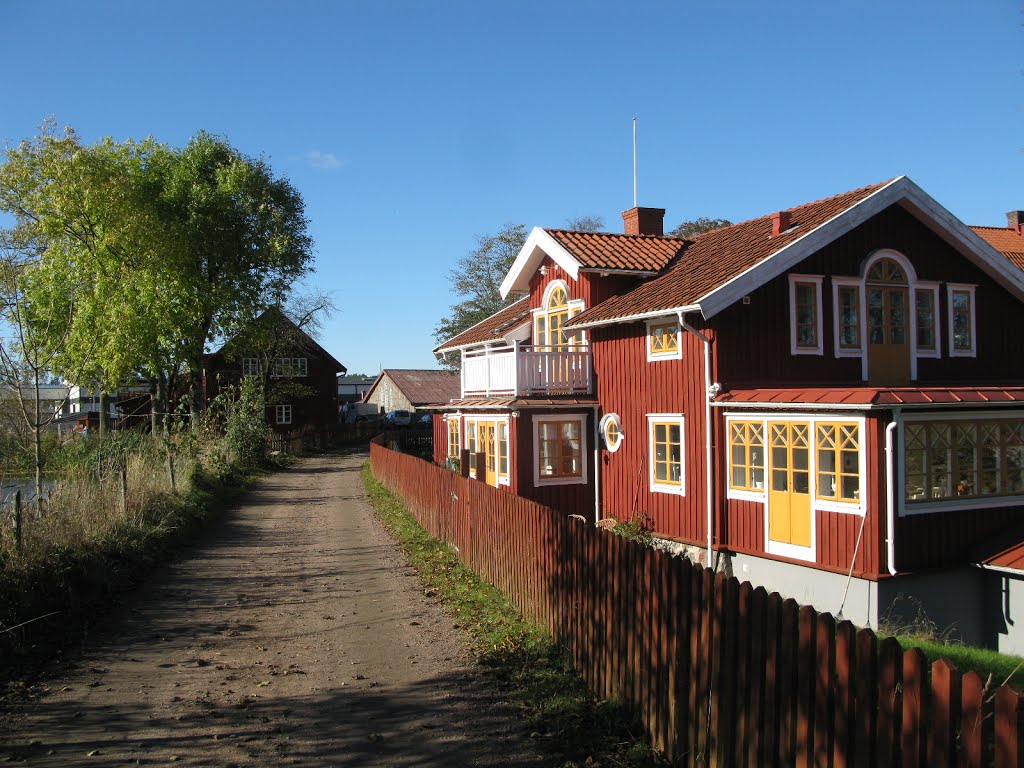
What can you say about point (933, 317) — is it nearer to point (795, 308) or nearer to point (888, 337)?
point (888, 337)

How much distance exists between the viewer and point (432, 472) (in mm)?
14852

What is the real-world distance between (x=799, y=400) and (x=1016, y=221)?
20.9 meters

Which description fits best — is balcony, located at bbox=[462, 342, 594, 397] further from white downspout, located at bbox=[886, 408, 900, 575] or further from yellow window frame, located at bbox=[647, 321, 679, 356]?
white downspout, located at bbox=[886, 408, 900, 575]

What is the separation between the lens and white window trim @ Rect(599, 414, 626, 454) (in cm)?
1741

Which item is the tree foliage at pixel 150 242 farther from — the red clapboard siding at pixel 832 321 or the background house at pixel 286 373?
the red clapboard siding at pixel 832 321

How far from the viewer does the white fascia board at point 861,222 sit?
14000 mm

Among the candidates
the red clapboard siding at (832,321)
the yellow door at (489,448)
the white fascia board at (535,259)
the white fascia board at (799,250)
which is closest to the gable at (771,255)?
the white fascia board at (799,250)

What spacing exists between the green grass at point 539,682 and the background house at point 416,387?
177ft

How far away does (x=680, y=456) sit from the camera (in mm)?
15445

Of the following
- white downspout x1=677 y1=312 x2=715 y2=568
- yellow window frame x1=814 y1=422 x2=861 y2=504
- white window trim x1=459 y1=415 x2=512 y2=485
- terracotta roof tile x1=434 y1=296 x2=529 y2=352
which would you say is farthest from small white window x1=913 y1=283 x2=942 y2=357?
terracotta roof tile x1=434 y1=296 x2=529 y2=352

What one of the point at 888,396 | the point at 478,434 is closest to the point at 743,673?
the point at 888,396

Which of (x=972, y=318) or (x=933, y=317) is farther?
(x=972, y=318)

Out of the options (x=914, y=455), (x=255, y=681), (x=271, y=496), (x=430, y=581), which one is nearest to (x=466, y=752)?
(x=255, y=681)

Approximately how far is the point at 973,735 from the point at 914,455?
9701 millimetres
